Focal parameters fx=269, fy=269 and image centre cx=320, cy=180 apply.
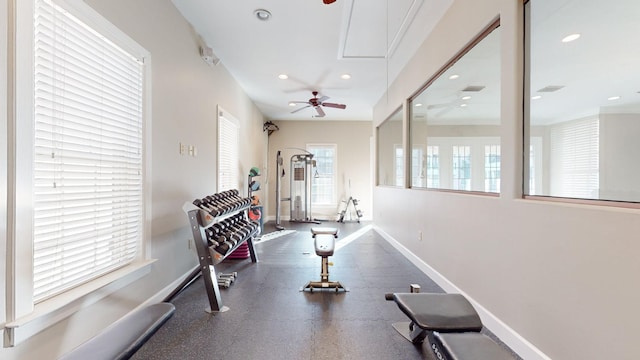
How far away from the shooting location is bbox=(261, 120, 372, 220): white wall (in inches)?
316

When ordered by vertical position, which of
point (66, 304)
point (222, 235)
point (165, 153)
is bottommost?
point (66, 304)

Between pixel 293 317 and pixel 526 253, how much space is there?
1.81 metres

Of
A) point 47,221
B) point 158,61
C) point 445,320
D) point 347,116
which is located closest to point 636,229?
point 445,320

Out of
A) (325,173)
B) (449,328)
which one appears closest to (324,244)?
(449,328)

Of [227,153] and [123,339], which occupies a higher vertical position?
[227,153]

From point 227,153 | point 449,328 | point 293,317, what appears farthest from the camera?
point 227,153

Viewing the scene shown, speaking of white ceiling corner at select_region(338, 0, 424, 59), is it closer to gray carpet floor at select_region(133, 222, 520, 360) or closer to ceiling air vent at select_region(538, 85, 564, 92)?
ceiling air vent at select_region(538, 85, 564, 92)

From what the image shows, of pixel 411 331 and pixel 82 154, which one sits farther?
pixel 411 331

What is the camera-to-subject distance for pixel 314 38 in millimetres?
3447

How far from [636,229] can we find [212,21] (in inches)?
151

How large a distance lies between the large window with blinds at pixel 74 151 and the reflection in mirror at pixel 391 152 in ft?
12.1

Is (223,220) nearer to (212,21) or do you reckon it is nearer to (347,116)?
(212,21)

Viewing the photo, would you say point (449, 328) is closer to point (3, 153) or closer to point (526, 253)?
point (526, 253)

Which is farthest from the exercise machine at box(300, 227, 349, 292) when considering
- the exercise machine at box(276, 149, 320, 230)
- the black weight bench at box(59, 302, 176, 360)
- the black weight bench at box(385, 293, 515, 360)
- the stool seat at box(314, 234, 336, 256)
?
the exercise machine at box(276, 149, 320, 230)
